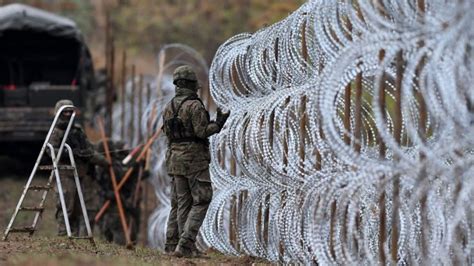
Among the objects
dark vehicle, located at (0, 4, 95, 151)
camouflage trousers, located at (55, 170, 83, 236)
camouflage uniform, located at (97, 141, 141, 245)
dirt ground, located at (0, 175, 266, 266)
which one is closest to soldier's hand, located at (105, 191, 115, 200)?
camouflage uniform, located at (97, 141, 141, 245)

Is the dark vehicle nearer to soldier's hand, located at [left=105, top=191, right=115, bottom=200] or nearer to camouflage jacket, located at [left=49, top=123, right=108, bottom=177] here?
soldier's hand, located at [left=105, top=191, right=115, bottom=200]

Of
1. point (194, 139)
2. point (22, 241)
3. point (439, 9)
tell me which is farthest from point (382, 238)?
point (22, 241)

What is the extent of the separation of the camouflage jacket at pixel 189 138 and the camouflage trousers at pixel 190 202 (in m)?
0.09

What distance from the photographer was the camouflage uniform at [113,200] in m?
15.7

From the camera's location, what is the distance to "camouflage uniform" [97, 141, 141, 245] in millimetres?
15664

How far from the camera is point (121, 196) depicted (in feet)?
52.7

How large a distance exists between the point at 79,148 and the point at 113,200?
273 cm

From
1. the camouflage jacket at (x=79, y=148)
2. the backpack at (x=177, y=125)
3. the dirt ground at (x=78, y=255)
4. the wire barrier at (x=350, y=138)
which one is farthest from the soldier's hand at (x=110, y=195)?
the backpack at (x=177, y=125)

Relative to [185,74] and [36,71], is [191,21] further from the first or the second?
[185,74]

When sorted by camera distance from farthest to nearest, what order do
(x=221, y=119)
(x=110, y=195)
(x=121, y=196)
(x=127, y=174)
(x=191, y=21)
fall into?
(x=191, y=21), (x=121, y=196), (x=127, y=174), (x=110, y=195), (x=221, y=119)

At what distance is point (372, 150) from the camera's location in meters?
8.98

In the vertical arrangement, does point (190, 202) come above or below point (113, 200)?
Answer: above

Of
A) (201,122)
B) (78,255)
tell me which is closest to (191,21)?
(201,122)

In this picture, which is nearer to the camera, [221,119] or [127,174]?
[221,119]
